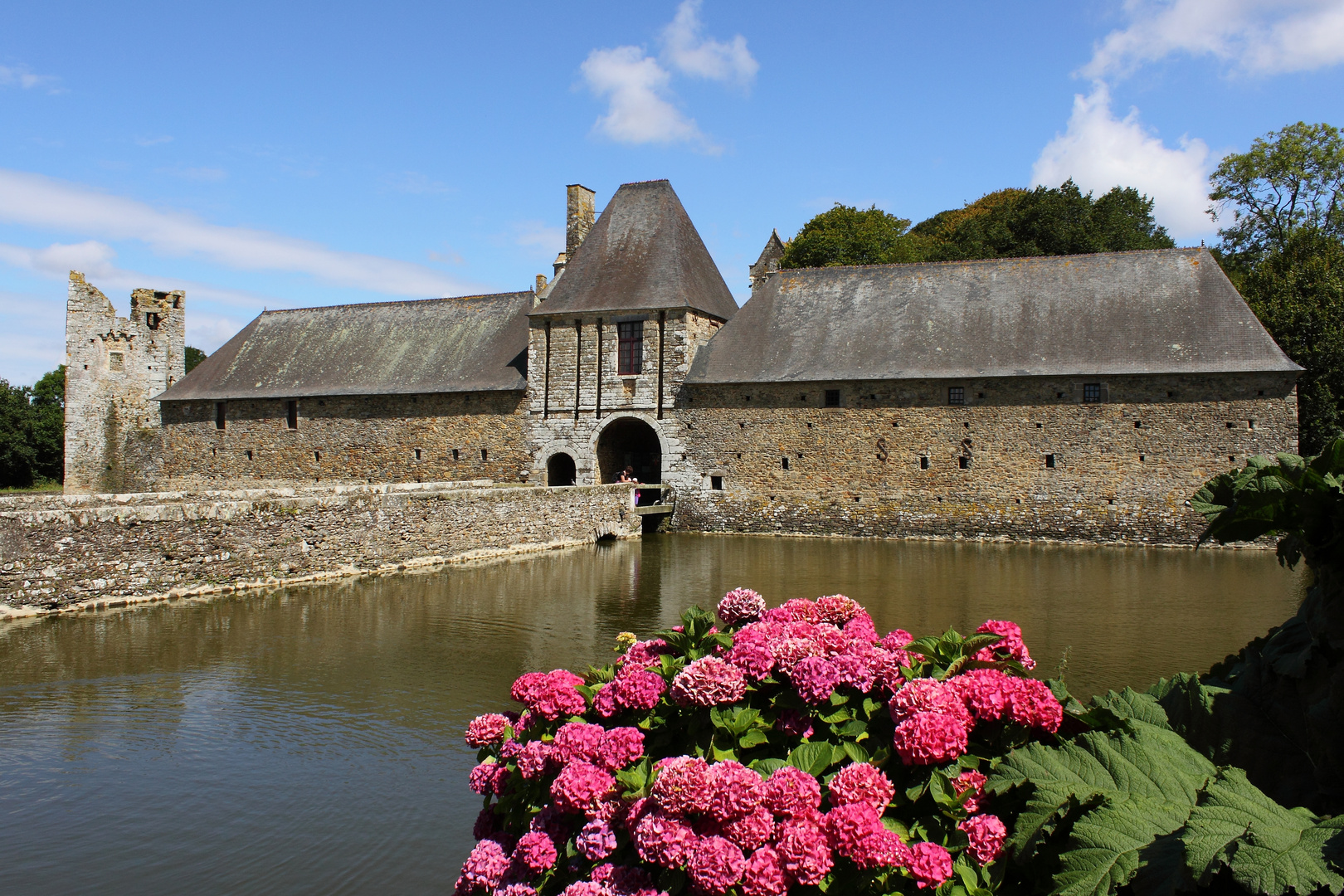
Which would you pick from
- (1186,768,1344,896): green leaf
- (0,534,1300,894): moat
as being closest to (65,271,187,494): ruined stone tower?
(0,534,1300,894): moat

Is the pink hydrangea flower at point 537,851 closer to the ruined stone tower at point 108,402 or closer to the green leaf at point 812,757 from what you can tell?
the green leaf at point 812,757

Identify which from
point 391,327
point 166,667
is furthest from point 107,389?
point 166,667

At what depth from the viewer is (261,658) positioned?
28.0 feet

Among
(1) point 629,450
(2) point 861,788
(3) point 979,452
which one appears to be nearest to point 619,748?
(2) point 861,788

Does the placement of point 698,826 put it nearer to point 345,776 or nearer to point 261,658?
point 345,776

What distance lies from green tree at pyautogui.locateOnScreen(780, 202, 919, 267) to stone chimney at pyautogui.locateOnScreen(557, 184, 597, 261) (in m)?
10.2

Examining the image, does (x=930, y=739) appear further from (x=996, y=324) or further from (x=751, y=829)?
(x=996, y=324)

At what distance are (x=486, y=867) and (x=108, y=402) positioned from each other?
30.2m

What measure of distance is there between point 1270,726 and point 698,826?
168 centimetres

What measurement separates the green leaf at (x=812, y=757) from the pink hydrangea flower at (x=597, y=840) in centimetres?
60

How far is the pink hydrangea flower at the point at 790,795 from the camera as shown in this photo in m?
2.64

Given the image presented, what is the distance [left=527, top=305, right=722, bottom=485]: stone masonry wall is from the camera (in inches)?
867

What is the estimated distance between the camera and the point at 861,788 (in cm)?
262

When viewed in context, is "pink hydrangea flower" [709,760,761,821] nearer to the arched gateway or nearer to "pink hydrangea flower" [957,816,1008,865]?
"pink hydrangea flower" [957,816,1008,865]
